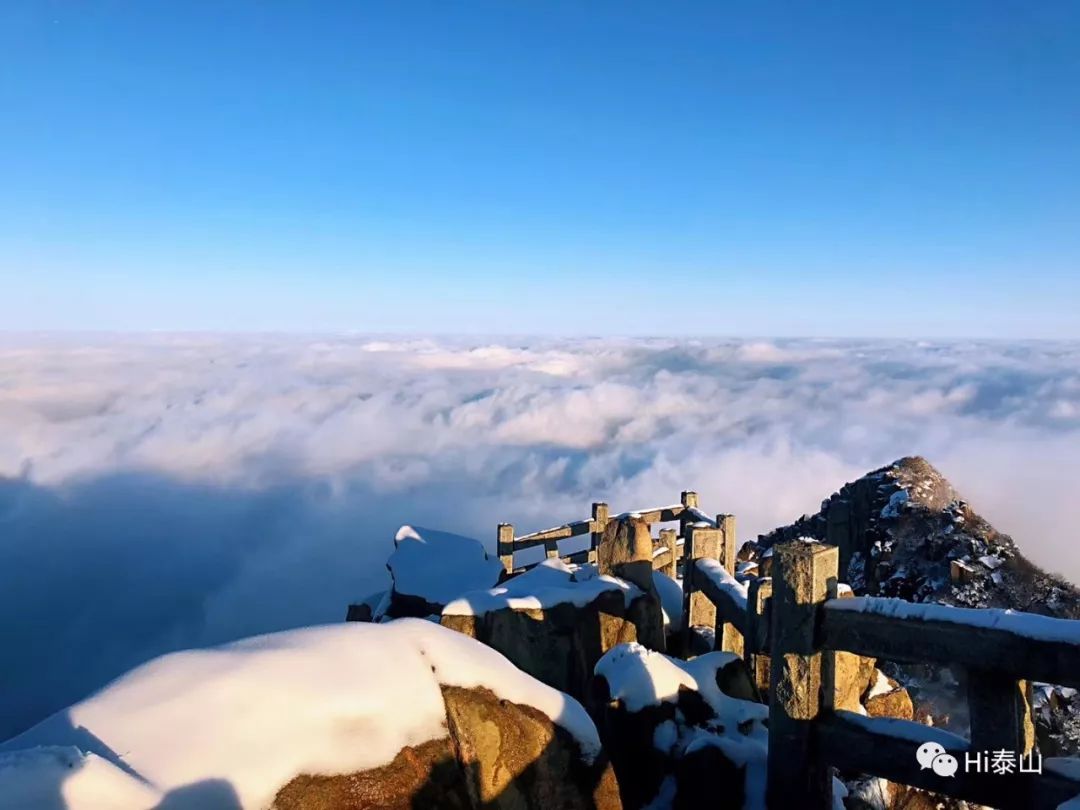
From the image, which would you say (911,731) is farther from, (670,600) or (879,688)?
(670,600)

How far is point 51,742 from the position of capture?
3533mm

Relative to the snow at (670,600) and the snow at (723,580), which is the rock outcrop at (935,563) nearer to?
the snow at (670,600)

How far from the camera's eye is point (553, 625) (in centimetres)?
840

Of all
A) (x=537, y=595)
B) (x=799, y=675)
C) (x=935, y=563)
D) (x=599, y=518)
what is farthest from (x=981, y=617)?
(x=935, y=563)

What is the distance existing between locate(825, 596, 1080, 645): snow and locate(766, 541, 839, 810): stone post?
0.26 metres

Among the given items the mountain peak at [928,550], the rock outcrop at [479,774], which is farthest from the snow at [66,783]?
the mountain peak at [928,550]

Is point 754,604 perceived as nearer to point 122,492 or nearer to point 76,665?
point 76,665

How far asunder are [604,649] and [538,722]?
3.97m

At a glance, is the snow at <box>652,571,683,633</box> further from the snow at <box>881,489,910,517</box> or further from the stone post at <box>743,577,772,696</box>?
the snow at <box>881,489,910,517</box>

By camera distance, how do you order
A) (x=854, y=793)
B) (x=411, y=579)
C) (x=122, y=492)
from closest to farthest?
(x=854, y=793) → (x=411, y=579) → (x=122, y=492)

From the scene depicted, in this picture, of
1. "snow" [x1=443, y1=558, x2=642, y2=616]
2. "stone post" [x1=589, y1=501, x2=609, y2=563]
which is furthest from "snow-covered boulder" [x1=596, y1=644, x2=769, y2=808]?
"stone post" [x1=589, y1=501, x2=609, y2=563]

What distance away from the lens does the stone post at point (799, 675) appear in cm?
552

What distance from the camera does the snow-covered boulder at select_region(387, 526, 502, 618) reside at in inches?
529

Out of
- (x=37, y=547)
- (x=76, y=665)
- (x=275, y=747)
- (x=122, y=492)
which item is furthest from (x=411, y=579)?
(x=122, y=492)
